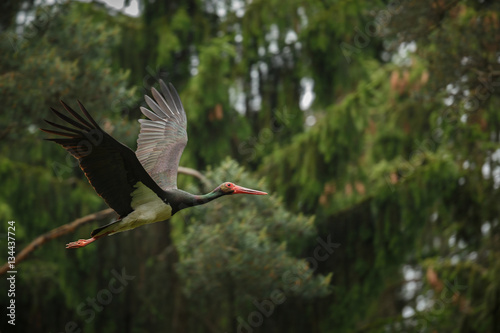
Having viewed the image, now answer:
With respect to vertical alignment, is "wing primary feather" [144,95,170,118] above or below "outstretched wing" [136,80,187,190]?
above

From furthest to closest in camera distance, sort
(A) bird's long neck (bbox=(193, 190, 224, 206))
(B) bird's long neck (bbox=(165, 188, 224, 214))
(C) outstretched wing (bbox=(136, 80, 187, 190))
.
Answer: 1. (C) outstretched wing (bbox=(136, 80, 187, 190))
2. (A) bird's long neck (bbox=(193, 190, 224, 206))
3. (B) bird's long neck (bbox=(165, 188, 224, 214))

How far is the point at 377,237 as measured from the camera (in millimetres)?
9477

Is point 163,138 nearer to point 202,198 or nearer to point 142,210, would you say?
point 202,198

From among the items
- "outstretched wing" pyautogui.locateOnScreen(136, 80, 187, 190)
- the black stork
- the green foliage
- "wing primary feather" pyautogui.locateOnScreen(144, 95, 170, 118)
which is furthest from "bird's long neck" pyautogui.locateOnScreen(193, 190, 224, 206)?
the green foliage

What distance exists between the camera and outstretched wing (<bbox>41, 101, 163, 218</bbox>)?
482cm

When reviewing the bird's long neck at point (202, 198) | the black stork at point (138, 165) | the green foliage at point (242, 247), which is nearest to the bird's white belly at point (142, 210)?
the black stork at point (138, 165)

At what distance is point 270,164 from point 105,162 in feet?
16.7

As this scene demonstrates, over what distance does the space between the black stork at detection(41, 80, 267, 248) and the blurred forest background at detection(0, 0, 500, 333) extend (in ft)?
3.83

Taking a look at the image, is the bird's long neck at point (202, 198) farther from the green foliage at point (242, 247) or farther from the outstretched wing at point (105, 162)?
the green foliage at point (242, 247)

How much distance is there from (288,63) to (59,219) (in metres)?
4.16

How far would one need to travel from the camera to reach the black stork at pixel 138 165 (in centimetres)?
488

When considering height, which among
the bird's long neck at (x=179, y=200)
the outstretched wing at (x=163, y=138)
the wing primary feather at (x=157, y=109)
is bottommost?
the bird's long neck at (x=179, y=200)

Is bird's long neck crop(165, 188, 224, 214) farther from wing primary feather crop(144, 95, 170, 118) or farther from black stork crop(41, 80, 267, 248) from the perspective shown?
wing primary feather crop(144, 95, 170, 118)

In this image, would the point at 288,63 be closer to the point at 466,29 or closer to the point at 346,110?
the point at 346,110
